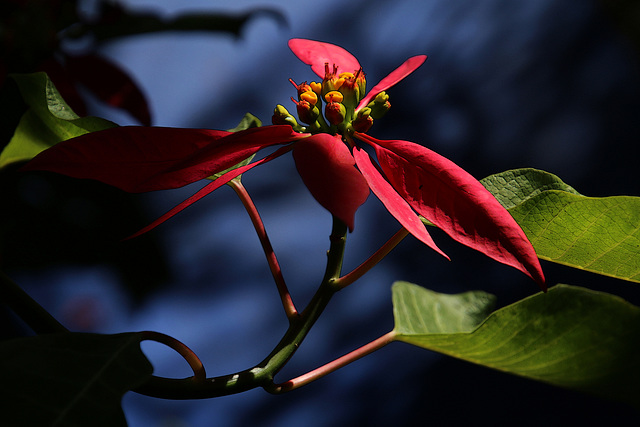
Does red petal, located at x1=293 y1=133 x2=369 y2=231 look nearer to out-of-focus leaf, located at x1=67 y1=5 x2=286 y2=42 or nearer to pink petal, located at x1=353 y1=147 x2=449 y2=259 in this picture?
pink petal, located at x1=353 y1=147 x2=449 y2=259

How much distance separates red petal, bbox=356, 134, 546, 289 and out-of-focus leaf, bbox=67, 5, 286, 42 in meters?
0.41

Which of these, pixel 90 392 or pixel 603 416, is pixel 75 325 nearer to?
pixel 90 392

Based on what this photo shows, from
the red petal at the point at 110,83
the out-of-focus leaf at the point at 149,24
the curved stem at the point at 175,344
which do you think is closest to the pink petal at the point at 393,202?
the curved stem at the point at 175,344

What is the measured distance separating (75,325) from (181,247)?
243 mm

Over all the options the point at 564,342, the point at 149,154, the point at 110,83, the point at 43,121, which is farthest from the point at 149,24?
the point at 564,342

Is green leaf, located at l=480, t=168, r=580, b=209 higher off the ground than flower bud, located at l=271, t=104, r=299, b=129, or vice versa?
flower bud, located at l=271, t=104, r=299, b=129

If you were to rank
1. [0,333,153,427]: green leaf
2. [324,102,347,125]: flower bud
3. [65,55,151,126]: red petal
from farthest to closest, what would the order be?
[65,55,151,126]: red petal < [324,102,347,125]: flower bud < [0,333,153,427]: green leaf

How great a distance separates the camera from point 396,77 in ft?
1.02

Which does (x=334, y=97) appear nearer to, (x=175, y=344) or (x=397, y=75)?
(x=397, y=75)

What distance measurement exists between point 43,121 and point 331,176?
21 cm

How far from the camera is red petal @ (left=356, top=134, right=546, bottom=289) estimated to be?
214 millimetres

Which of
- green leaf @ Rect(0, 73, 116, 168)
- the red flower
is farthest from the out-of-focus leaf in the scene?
the red flower

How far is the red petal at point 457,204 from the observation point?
0.21 metres

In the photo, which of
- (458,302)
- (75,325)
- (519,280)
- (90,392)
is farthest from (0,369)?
(519,280)
